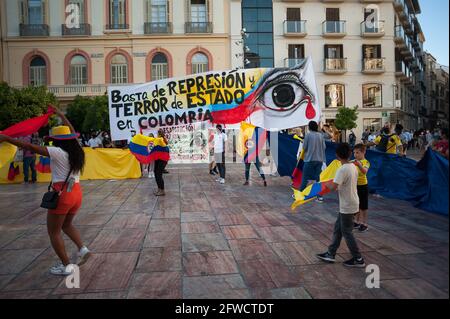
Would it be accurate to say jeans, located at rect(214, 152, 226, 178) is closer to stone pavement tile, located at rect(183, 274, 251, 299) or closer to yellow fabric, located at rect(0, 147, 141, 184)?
yellow fabric, located at rect(0, 147, 141, 184)

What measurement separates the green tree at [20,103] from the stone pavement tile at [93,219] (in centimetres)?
1776

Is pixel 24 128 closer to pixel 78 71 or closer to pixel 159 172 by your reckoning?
pixel 159 172

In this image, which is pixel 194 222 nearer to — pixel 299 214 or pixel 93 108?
pixel 299 214

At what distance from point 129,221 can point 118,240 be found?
1.21 m

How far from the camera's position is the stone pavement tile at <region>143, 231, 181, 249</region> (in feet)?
17.1

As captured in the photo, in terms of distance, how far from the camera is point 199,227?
618 cm

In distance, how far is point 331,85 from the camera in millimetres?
33219

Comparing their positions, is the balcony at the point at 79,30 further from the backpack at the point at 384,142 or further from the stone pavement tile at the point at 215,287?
the stone pavement tile at the point at 215,287

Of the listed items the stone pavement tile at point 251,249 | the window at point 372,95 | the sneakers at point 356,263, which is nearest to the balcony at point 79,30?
the stone pavement tile at point 251,249

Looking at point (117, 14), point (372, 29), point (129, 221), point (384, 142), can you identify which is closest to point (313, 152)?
point (384, 142)

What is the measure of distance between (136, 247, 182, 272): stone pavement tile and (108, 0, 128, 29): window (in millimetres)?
14817

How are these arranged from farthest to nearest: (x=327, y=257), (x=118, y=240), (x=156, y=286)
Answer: (x=118, y=240) → (x=327, y=257) → (x=156, y=286)

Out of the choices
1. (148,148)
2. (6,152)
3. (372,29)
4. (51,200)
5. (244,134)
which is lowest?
(51,200)

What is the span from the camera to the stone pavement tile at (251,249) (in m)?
4.66
